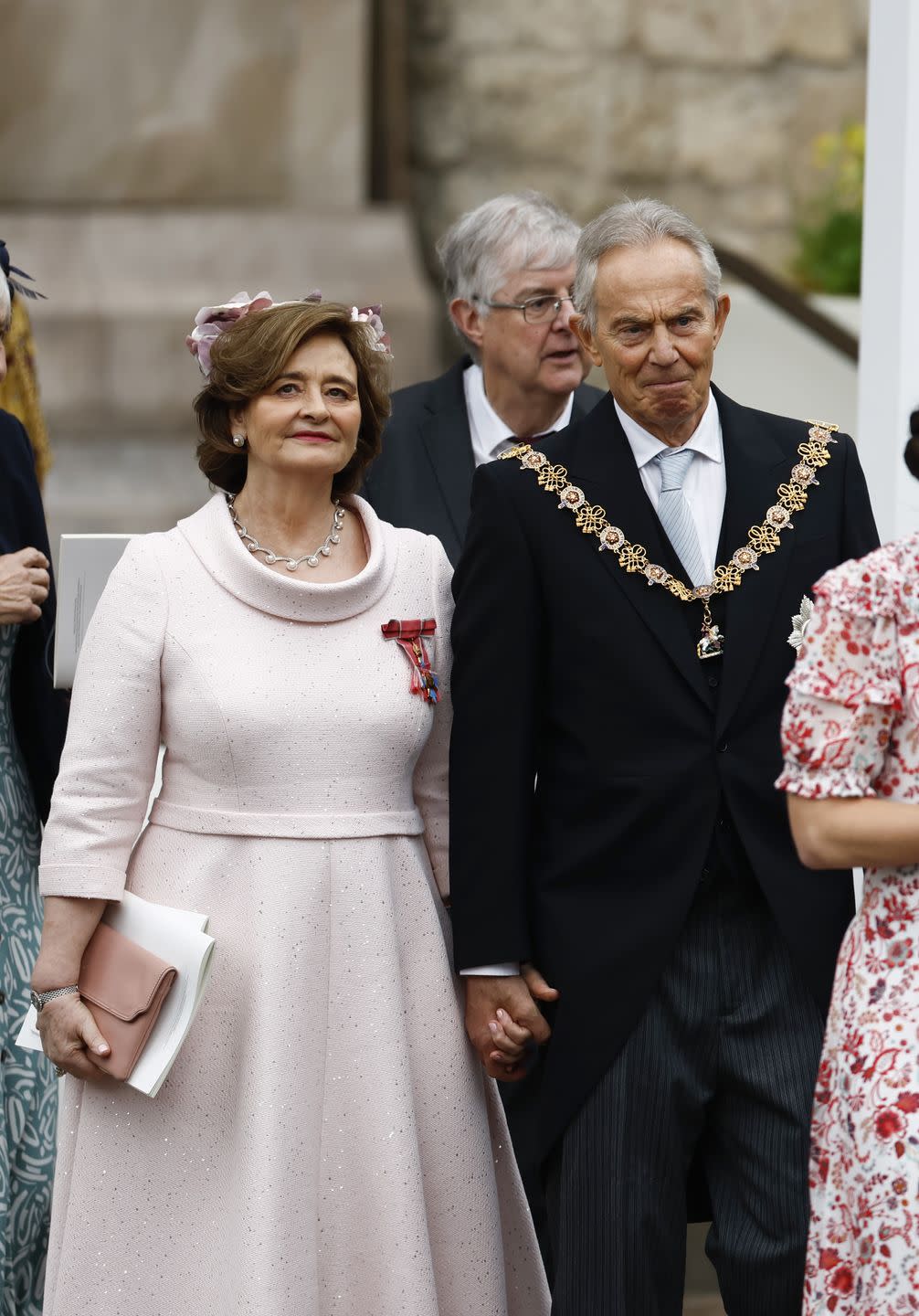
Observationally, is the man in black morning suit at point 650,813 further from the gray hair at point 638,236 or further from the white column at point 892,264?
the white column at point 892,264

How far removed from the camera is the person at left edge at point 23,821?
12.7ft

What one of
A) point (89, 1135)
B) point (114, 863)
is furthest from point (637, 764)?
point (89, 1135)

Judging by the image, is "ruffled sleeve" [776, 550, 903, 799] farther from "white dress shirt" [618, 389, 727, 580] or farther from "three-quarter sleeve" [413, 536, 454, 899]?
"three-quarter sleeve" [413, 536, 454, 899]

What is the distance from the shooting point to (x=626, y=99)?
8703 millimetres

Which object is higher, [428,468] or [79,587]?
[428,468]

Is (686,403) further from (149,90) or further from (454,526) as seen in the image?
(149,90)

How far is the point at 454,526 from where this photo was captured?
4.37m

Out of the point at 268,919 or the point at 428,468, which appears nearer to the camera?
the point at 268,919

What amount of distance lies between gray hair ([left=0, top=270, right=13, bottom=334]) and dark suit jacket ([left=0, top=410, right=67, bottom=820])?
0.54 feet

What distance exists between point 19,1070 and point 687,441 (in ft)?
5.47

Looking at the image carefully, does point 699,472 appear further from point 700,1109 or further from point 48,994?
point 48,994

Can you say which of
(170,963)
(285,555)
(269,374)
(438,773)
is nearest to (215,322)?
(269,374)

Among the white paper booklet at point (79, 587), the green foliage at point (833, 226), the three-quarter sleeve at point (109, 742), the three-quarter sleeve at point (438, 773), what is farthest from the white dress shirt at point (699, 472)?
the green foliage at point (833, 226)

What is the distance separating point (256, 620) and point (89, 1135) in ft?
2.82
